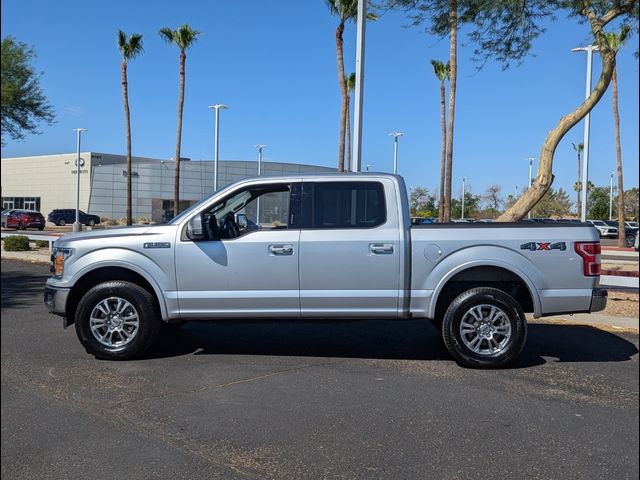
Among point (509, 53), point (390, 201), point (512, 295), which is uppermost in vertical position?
point (509, 53)

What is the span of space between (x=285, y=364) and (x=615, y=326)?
5052 millimetres

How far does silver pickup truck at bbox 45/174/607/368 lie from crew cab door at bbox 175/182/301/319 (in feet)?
0.03

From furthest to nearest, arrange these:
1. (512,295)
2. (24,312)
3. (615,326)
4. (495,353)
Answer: (24,312) → (615,326) → (512,295) → (495,353)

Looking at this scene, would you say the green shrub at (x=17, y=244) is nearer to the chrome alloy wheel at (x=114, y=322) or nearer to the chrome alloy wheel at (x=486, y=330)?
the chrome alloy wheel at (x=114, y=322)

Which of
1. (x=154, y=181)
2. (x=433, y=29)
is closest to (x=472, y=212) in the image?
(x=154, y=181)

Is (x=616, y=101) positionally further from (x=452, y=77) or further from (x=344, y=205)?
(x=344, y=205)

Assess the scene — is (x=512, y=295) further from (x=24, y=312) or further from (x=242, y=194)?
(x=24, y=312)

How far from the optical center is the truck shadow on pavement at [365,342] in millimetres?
7012

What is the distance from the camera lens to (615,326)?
8.68 metres

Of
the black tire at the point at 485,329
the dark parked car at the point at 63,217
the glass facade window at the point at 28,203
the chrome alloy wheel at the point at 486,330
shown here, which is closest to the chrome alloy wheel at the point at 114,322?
the black tire at the point at 485,329

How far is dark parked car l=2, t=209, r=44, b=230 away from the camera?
42.6m

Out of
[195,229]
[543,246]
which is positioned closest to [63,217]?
[195,229]

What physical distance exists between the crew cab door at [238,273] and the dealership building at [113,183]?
172ft

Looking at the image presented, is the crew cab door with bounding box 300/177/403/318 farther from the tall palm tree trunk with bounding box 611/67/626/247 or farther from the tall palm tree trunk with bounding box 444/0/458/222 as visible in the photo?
the tall palm tree trunk with bounding box 611/67/626/247
